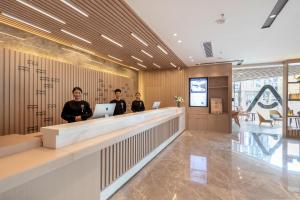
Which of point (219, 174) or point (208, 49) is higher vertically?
point (208, 49)

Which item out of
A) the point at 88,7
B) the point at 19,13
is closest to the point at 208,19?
the point at 88,7

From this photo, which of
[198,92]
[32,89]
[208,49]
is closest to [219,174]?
Answer: [208,49]

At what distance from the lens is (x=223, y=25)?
4020 mm

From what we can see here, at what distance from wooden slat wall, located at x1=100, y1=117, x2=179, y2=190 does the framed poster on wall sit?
14.3 feet

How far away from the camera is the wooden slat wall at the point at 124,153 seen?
8.89 feet

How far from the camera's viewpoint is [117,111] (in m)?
5.28

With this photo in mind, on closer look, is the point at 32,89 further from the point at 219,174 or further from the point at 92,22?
the point at 219,174

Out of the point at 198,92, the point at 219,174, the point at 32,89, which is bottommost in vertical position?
the point at 219,174

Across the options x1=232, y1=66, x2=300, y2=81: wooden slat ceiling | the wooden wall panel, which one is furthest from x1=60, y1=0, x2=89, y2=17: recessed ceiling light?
x1=232, y1=66, x2=300, y2=81: wooden slat ceiling

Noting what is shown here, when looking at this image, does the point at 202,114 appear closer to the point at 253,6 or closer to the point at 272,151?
the point at 272,151

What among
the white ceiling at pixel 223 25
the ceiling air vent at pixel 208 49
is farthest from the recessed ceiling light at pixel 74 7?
the ceiling air vent at pixel 208 49

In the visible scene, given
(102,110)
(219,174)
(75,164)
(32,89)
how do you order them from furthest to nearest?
1. (32,89)
2. (219,174)
3. (102,110)
4. (75,164)

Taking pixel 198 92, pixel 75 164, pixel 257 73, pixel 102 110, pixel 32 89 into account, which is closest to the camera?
pixel 75 164

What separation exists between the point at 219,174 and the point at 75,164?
293 centimetres
